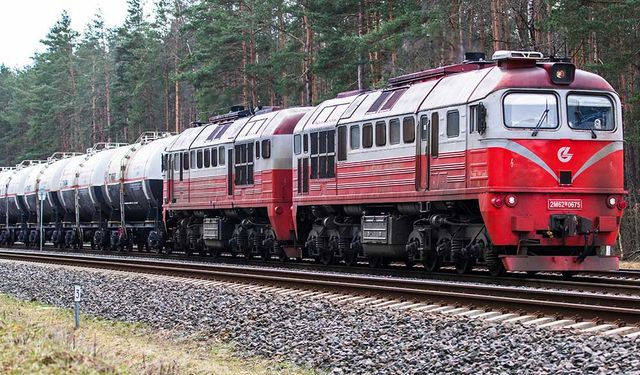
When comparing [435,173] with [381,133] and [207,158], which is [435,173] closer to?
[381,133]

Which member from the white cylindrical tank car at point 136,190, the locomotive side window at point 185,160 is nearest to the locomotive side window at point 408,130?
the locomotive side window at point 185,160

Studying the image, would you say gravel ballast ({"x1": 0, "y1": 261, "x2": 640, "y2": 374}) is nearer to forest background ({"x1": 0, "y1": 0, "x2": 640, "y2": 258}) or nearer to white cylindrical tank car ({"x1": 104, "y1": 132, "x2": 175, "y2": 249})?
forest background ({"x1": 0, "y1": 0, "x2": 640, "y2": 258})

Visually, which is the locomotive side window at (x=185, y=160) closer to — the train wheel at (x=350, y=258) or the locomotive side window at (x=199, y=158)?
the locomotive side window at (x=199, y=158)

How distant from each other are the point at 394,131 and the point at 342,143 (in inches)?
87.3

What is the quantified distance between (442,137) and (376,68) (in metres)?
28.6

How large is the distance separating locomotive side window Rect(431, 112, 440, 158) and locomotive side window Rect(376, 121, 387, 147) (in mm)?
1795

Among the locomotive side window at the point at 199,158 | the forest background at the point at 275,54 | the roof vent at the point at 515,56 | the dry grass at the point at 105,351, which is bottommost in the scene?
the dry grass at the point at 105,351

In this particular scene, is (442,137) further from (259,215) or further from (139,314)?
(259,215)

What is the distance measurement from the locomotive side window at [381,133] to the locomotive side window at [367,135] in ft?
0.77

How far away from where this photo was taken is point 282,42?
60531mm

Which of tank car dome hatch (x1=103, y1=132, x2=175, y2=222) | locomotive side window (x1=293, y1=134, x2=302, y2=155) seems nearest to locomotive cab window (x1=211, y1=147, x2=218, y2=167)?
tank car dome hatch (x1=103, y1=132, x2=175, y2=222)

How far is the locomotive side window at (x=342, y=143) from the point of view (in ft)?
73.0

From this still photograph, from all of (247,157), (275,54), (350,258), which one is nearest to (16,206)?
(275,54)

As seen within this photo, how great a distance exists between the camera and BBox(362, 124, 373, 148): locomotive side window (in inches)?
834
